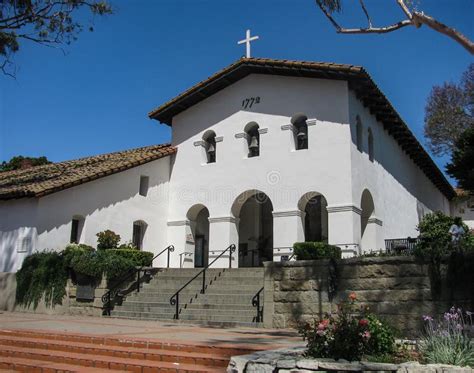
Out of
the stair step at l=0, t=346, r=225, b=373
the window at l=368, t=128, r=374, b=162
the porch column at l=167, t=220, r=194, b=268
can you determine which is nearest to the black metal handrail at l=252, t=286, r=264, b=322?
the stair step at l=0, t=346, r=225, b=373

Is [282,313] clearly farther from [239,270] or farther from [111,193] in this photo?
[111,193]

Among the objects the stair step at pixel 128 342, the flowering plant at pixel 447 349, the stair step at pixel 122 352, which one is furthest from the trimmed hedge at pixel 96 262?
the flowering plant at pixel 447 349

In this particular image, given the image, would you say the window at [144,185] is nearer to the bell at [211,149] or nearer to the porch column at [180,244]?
the porch column at [180,244]

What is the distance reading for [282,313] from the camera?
12586 mm

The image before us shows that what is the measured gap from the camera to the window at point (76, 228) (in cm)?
1875

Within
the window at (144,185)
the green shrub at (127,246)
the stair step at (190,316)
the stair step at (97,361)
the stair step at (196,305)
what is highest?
the window at (144,185)

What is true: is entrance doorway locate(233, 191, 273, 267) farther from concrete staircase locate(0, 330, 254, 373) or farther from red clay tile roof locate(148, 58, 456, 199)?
concrete staircase locate(0, 330, 254, 373)

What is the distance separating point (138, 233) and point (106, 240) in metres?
2.82

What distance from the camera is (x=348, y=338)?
21.2 ft

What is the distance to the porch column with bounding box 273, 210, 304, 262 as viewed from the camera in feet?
62.1

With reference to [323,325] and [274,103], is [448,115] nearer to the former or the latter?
[274,103]

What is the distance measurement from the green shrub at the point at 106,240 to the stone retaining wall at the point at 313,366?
511 inches

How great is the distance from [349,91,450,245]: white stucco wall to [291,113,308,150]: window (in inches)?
74.8

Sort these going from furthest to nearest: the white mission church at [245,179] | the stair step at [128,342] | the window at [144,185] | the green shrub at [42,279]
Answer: the window at [144,185] < the white mission church at [245,179] < the green shrub at [42,279] < the stair step at [128,342]
